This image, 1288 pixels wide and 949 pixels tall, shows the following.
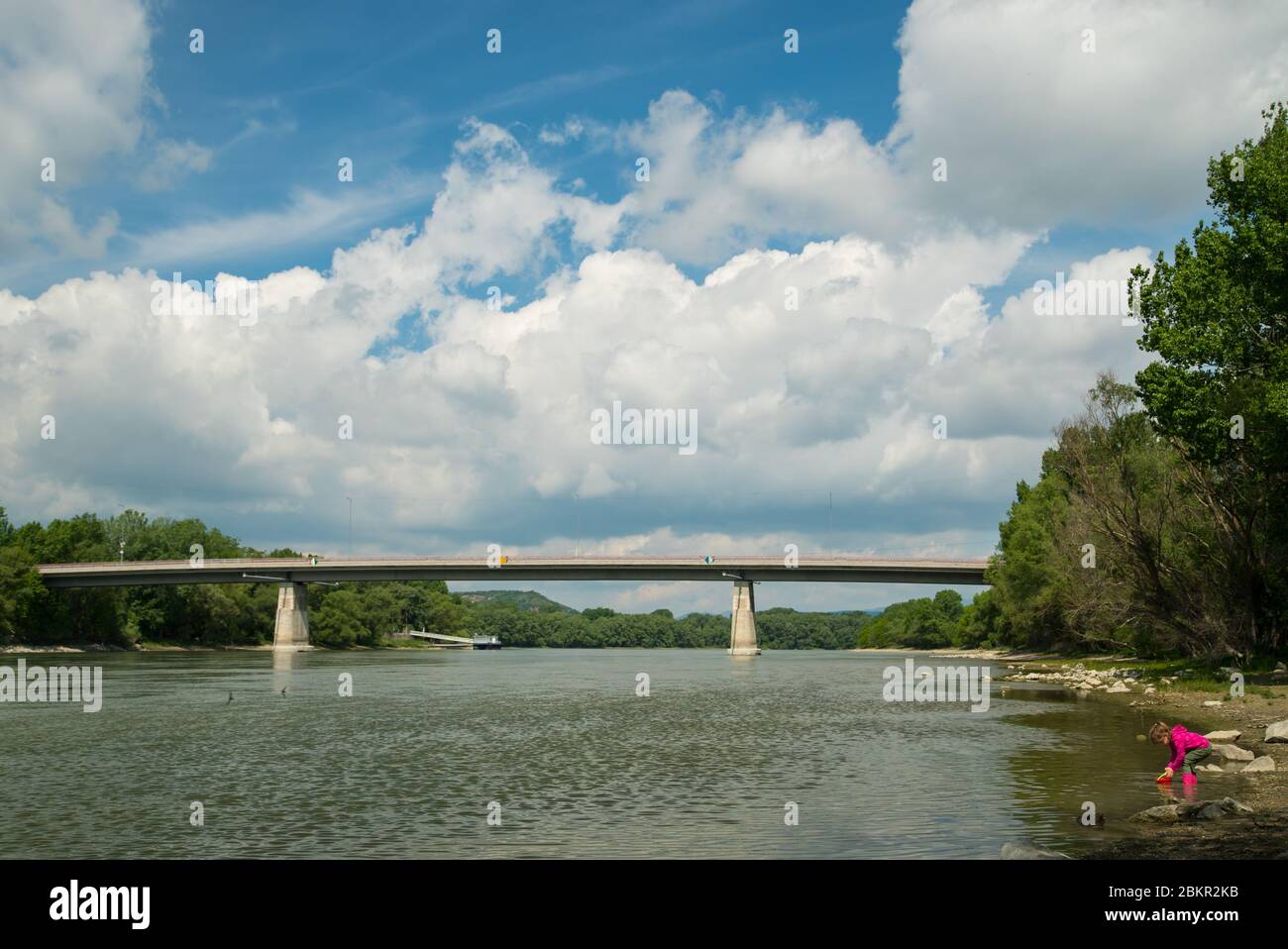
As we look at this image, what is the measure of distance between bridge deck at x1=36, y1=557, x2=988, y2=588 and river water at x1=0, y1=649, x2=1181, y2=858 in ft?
291

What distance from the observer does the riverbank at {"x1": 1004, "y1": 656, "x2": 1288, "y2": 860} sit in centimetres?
1792

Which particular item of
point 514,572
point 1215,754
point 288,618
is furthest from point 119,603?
point 1215,754

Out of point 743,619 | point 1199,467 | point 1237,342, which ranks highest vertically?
point 1237,342

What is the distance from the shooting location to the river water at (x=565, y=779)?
68.4 ft

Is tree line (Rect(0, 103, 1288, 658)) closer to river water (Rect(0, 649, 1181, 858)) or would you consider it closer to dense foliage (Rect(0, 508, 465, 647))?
river water (Rect(0, 649, 1181, 858))

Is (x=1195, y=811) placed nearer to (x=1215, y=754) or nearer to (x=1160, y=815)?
(x=1160, y=815)

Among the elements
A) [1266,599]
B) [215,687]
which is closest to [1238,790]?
[1266,599]

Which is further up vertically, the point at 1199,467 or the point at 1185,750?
the point at 1199,467

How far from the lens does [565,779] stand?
1177 inches

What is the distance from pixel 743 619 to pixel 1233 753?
5280 inches

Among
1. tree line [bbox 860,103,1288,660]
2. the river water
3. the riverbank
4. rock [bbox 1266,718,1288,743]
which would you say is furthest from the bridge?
rock [bbox 1266,718,1288,743]

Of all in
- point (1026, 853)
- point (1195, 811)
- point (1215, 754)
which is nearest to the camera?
point (1026, 853)
